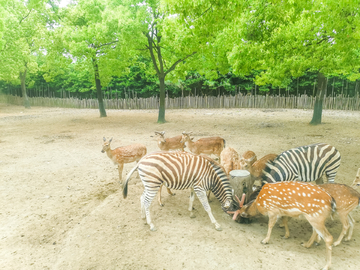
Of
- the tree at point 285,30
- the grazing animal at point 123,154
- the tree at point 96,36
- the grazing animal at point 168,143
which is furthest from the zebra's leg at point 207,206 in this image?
the tree at point 96,36

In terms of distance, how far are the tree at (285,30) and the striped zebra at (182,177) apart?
392 cm

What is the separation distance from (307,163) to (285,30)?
6142 millimetres

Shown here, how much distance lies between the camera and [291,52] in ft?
30.8

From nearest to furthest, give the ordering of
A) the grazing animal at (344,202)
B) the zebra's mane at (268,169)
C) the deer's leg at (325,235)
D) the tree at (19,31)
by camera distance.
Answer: the deer's leg at (325,235) < the grazing animal at (344,202) < the zebra's mane at (268,169) < the tree at (19,31)

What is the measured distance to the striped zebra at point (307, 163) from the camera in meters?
4.58

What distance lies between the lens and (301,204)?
11.1 ft

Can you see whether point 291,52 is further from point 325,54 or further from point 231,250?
point 231,250

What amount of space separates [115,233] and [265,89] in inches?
898

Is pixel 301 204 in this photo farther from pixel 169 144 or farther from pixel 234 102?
pixel 234 102

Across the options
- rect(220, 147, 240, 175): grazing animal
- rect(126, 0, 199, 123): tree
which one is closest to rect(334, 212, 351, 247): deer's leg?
rect(220, 147, 240, 175): grazing animal

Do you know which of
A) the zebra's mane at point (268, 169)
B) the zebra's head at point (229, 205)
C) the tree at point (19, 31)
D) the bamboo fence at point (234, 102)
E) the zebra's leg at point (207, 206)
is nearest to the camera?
the zebra's leg at point (207, 206)

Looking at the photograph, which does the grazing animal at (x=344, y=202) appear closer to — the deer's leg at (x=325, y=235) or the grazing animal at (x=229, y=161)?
the deer's leg at (x=325, y=235)

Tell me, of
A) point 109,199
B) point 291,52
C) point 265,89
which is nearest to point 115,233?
point 109,199

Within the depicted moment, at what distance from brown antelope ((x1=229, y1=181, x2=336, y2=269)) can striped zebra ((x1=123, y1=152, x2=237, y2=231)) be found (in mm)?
677
